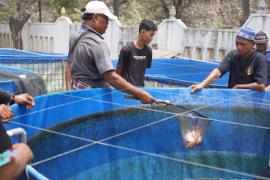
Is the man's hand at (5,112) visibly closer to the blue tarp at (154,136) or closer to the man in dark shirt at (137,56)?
the blue tarp at (154,136)

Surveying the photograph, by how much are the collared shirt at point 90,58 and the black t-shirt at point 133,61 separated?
626 millimetres

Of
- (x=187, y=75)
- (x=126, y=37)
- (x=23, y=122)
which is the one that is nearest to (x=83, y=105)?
(x=23, y=122)

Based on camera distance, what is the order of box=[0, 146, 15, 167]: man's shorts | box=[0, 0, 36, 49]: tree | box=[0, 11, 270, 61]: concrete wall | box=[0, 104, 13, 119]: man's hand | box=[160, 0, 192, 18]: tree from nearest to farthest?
box=[0, 146, 15, 167]: man's shorts
box=[0, 104, 13, 119]: man's hand
box=[0, 11, 270, 61]: concrete wall
box=[0, 0, 36, 49]: tree
box=[160, 0, 192, 18]: tree

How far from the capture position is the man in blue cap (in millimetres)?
3826

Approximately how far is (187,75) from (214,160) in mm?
2892

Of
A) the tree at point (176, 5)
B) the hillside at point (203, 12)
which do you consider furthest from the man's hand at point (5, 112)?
the hillside at point (203, 12)

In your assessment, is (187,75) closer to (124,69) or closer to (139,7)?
(124,69)

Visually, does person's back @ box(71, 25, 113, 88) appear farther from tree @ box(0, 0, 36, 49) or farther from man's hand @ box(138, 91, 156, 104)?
tree @ box(0, 0, 36, 49)

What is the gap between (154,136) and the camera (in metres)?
3.66

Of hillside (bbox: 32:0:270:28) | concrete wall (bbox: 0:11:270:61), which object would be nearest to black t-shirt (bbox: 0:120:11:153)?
concrete wall (bbox: 0:11:270:61)

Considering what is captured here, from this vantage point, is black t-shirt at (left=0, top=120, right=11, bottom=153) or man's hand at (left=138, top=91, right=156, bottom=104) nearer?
black t-shirt at (left=0, top=120, right=11, bottom=153)

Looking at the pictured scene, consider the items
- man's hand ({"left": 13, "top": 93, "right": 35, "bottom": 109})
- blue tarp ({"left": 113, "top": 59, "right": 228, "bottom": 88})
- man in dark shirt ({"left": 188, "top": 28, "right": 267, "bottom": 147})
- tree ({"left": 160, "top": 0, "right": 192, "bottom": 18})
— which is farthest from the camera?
tree ({"left": 160, "top": 0, "right": 192, "bottom": 18})

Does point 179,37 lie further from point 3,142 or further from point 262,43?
point 3,142

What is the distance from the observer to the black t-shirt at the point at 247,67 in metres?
3.90
